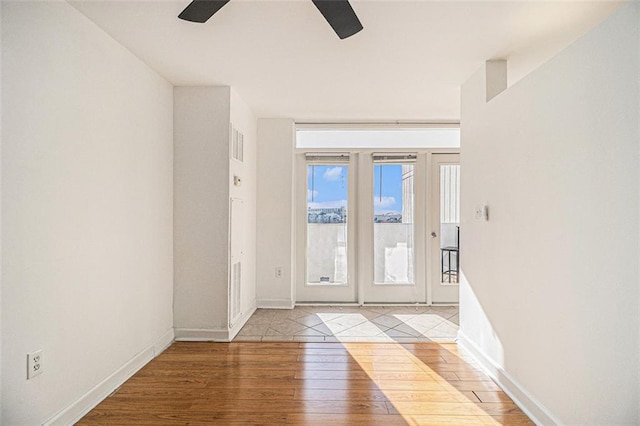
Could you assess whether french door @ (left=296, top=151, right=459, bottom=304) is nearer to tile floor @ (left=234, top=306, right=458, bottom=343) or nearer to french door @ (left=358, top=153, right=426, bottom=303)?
french door @ (left=358, top=153, right=426, bottom=303)

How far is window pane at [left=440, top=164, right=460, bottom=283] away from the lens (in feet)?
15.5

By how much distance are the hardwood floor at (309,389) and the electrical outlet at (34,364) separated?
477mm

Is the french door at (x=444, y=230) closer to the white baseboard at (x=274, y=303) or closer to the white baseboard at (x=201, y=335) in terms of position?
the white baseboard at (x=274, y=303)

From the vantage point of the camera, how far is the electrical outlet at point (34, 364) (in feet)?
6.01

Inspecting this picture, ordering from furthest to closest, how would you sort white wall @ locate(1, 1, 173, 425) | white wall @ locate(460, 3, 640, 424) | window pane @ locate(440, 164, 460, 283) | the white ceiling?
window pane @ locate(440, 164, 460, 283)
the white ceiling
white wall @ locate(1, 1, 173, 425)
white wall @ locate(460, 3, 640, 424)

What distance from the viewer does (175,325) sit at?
11.4 feet

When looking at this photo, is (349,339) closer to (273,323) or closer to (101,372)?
(273,323)

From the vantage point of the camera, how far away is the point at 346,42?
259cm

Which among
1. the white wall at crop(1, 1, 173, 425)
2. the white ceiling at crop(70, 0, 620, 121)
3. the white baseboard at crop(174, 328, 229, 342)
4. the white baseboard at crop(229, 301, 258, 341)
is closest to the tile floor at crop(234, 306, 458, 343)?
the white baseboard at crop(229, 301, 258, 341)

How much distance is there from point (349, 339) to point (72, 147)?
2.66 m

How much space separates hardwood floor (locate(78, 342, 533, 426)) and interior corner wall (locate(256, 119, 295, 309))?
1317 millimetres

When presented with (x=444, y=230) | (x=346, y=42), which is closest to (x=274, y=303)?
(x=444, y=230)

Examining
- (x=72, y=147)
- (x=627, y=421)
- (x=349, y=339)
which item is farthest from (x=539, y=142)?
(x=72, y=147)

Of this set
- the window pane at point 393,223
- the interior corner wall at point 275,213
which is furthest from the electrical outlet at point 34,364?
the window pane at point 393,223
